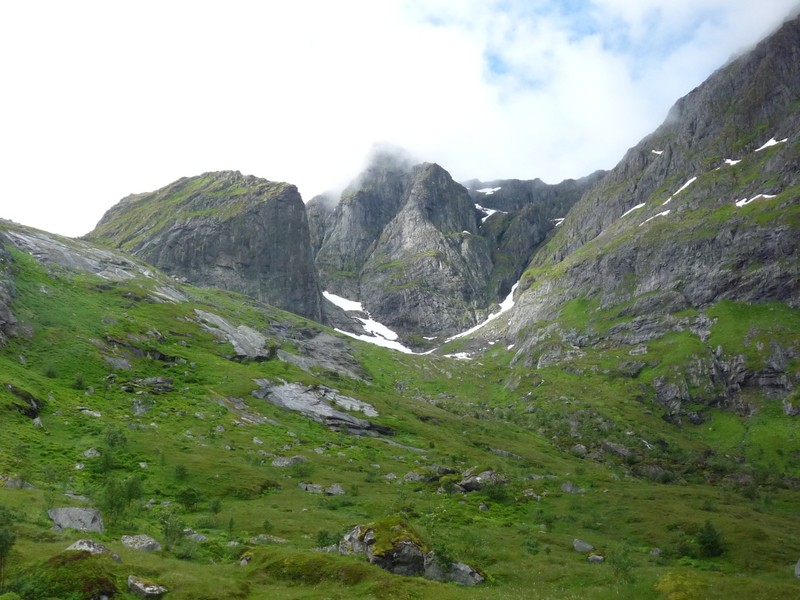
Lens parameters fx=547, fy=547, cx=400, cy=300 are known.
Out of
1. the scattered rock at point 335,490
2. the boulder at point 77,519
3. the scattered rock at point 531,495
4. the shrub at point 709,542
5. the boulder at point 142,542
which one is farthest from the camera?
the scattered rock at point 531,495

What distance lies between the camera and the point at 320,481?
67125 mm

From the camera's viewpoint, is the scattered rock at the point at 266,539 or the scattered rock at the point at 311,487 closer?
the scattered rock at the point at 266,539

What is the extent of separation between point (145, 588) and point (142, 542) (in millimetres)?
10719

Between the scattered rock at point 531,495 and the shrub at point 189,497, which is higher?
the scattered rock at point 531,495

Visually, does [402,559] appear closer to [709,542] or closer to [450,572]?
[450,572]

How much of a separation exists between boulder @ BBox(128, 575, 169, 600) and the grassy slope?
1.85 ft

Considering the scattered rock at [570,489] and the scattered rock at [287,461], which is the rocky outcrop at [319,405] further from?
the scattered rock at [570,489]

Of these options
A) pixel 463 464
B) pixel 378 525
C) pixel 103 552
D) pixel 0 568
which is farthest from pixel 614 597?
pixel 463 464

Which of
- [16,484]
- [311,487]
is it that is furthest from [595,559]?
[16,484]

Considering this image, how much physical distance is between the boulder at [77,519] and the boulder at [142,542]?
213 cm

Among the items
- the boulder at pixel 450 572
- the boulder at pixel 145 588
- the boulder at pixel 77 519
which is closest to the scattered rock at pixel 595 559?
the boulder at pixel 450 572

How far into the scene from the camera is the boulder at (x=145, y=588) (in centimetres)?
2553

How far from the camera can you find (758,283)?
184m

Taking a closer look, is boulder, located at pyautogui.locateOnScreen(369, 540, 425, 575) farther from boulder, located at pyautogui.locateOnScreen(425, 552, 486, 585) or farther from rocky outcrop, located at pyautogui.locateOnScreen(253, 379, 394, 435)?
rocky outcrop, located at pyautogui.locateOnScreen(253, 379, 394, 435)
